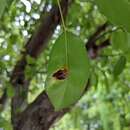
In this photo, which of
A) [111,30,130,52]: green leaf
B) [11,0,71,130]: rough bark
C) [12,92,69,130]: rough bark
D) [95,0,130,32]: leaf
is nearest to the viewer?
[95,0,130,32]: leaf

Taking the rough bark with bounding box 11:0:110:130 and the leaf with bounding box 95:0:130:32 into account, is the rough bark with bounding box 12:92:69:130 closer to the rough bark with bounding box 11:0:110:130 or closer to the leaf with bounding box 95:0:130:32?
the rough bark with bounding box 11:0:110:130

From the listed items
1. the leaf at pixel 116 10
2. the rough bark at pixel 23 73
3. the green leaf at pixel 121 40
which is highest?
the leaf at pixel 116 10

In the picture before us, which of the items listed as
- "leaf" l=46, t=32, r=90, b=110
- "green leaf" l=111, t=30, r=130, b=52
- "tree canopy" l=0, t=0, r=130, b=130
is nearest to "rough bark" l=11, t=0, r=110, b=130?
"tree canopy" l=0, t=0, r=130, b=130

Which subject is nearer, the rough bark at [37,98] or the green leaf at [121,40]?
the green leaf at [121,40]

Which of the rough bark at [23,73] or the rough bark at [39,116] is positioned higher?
the rough bark at [23,73]

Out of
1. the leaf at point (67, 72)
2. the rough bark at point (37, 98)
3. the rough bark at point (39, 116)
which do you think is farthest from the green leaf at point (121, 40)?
the rough bark at point (39, 116)

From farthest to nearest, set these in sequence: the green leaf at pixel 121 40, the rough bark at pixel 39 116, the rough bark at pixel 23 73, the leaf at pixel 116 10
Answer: the rough bark at pixel 23 73 → the rough bark at pixel 39 116 → the green leaf at pixel 121 40 → the leaf at pixel 116 10

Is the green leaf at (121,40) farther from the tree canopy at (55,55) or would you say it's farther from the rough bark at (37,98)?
the rough bark at (37,98)

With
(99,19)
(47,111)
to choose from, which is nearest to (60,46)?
(47,111)
